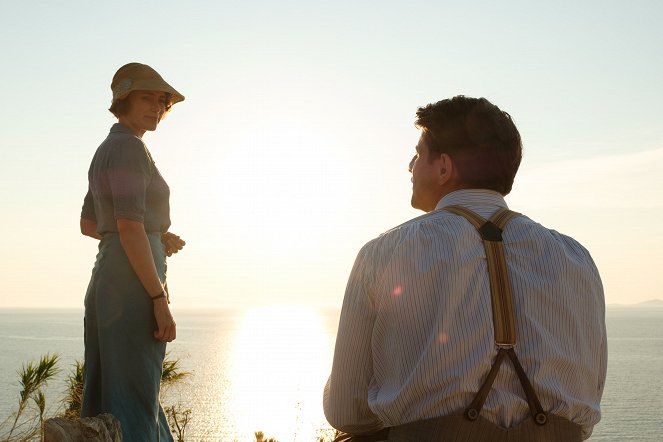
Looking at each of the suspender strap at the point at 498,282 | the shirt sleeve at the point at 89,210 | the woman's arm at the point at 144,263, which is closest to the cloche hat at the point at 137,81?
the shirt sleeve at the point at 89,210

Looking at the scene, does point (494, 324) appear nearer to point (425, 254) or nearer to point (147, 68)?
point (425, 254)

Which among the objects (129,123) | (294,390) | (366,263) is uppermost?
(129,123)

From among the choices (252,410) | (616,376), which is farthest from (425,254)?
(616,376)

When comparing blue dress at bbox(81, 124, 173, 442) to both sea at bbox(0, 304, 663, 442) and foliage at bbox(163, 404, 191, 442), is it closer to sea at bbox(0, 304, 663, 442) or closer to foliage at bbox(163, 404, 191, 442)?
foliage at bbox(163, 404, 191, 442)

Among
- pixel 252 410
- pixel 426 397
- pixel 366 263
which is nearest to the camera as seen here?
pixel 426 397

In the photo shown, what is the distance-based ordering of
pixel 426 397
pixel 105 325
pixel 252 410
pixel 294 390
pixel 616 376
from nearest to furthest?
pixel 426 397
pixel 105 325
pixel 252 410
pixel 294 390
pixel 616 376

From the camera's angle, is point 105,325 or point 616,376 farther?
point 616,376

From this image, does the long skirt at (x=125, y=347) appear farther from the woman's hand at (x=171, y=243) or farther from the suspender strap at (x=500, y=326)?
the suspender strap at (x=500, y=326)

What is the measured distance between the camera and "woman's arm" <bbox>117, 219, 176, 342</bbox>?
3135 mm

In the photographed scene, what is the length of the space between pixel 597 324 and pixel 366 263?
634 millimetres

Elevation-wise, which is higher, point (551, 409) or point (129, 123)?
point (129, 123)

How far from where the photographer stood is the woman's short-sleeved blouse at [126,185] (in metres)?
3.19

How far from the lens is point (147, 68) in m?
3.43

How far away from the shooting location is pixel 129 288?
10.3ft
